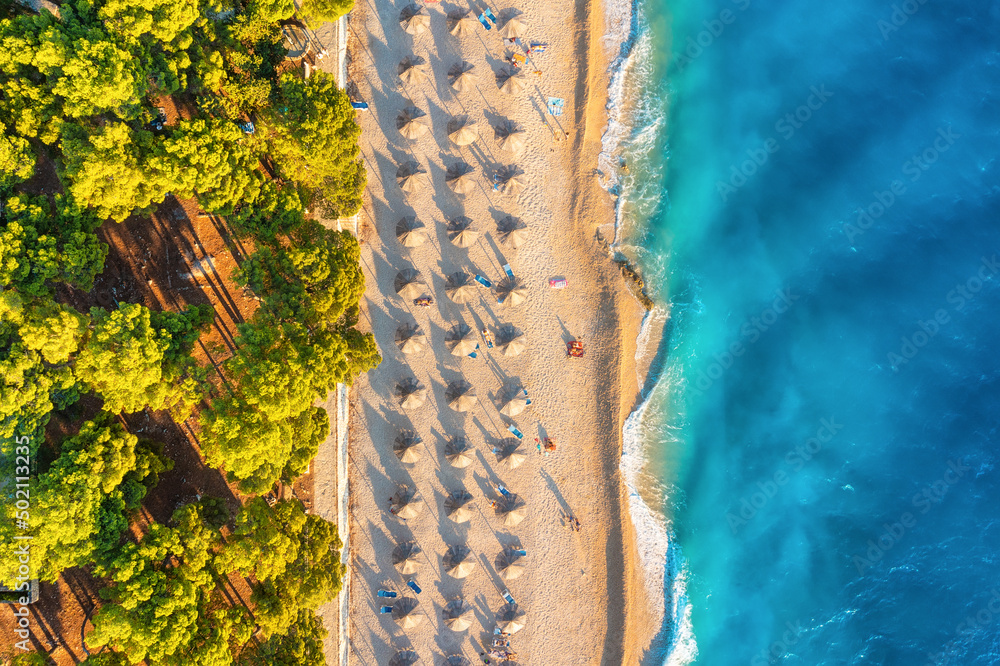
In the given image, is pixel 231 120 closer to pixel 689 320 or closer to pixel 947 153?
pixel 689 320

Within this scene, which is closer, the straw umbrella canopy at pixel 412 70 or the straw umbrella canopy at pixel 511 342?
the straw umbrella canopy at pixel 412 70

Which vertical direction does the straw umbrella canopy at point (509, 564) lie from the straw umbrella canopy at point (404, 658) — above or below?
above

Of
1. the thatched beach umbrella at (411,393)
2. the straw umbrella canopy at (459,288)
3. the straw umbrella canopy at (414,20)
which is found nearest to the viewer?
the thatched beach umbrella at (411,393)

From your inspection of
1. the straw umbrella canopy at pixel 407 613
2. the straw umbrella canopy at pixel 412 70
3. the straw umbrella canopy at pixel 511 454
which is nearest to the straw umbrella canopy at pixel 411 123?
the straw umbrella canopy at pixel 412 70

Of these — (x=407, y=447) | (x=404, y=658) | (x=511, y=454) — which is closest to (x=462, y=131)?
(x=407, y=447)

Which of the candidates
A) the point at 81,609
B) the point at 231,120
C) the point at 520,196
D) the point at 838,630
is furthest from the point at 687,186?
the point at 81,609

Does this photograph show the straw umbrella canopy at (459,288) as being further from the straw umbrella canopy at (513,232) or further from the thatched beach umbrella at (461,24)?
the thatched beach umbrella at (461,24)
